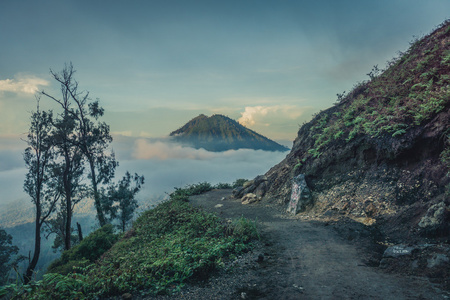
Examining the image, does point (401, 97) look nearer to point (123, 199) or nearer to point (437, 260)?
point (437, 260)

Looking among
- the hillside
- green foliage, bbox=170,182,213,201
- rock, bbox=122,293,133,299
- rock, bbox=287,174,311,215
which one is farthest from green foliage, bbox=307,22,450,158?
green foliage, bbox=170,182,213,201

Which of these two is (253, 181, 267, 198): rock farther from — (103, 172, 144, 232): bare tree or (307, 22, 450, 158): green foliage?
(103, 172, 144, 232): bare tree

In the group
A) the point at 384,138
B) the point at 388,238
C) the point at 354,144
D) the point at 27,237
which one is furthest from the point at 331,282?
the point at 27,237

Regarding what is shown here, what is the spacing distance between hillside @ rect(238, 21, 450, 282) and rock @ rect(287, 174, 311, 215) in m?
0.28

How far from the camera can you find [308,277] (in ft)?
15.9

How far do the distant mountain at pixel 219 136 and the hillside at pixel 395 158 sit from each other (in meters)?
124

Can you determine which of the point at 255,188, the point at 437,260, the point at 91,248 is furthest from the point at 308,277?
the point at 91,248

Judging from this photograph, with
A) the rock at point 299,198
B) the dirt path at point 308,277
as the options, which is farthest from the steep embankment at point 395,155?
the dirt path at point 308,277

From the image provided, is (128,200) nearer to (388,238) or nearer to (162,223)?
(162,223)

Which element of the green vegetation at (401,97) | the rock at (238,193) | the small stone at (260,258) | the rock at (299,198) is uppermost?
the green vegetation at (401,97)

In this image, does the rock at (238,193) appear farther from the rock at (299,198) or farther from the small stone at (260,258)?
the small stone at (260,258)

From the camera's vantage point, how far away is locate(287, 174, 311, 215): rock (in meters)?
11.2

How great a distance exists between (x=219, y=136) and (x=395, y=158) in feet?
463

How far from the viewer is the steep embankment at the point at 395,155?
7.09 metres
